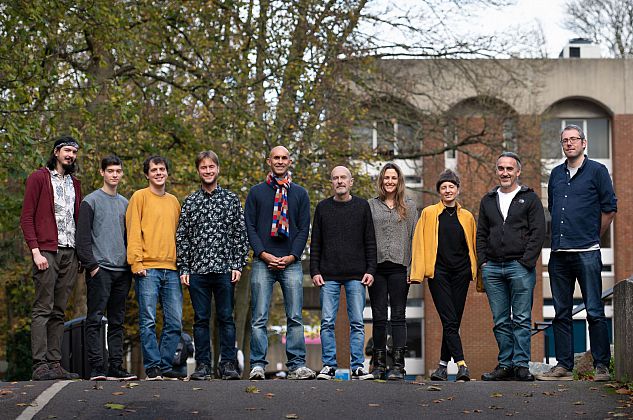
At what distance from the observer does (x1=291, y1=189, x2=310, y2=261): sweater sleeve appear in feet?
36.8

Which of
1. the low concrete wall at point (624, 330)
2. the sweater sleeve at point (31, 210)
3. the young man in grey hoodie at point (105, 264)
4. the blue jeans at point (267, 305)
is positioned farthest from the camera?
the blue jeans at point (267, 305)

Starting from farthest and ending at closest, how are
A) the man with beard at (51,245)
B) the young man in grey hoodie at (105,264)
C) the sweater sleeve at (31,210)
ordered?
the young man in grey hoodie at (105,264), the man with beard at (51,245), the sweater sleeve at (31,210)

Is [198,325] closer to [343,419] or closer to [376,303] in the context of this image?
[376,303]

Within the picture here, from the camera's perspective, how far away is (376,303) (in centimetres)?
1127

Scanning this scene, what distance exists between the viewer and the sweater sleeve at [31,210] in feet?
35.2

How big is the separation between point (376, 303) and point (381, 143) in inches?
679

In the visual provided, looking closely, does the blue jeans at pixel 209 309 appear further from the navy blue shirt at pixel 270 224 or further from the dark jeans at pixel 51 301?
the dark jeans at pixel 51 301

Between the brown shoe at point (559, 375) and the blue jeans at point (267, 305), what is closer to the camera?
the brown shoe at point (559, 375)

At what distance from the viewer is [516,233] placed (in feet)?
36.6

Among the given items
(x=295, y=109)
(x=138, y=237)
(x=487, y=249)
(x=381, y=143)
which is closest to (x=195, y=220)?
(x=138, y=237)

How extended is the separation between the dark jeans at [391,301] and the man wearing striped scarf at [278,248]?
745mm

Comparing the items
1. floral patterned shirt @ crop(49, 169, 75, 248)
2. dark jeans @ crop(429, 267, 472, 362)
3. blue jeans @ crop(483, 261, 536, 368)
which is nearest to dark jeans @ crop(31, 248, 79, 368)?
floral patterned shirt @ crop(49, 169, 75, 248)

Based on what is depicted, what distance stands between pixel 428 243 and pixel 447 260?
255mm

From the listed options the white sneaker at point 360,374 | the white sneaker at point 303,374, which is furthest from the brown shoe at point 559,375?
the white sneaker at point 303,374
